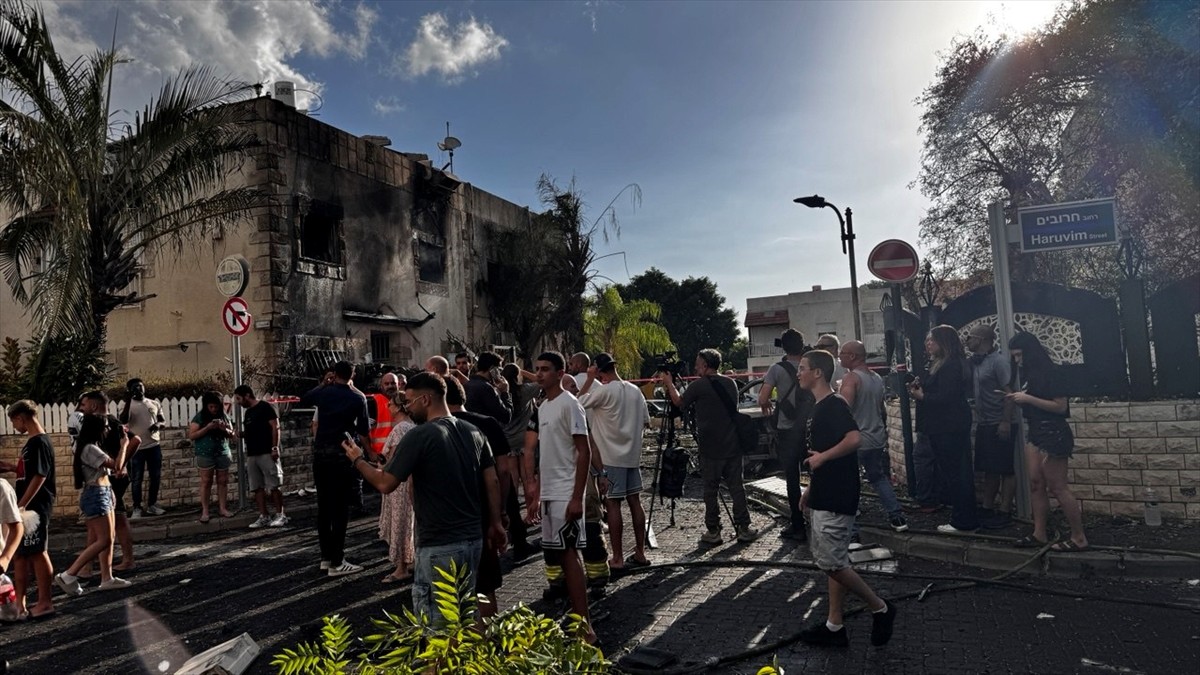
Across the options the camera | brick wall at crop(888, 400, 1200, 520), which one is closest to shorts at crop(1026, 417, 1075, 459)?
brick wall at crop(888, 400, 1200, 520)

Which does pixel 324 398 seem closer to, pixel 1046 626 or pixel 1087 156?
pixel 1046 626

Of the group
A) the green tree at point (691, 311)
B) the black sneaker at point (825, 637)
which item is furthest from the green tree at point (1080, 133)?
the green tree at point (691, 311)

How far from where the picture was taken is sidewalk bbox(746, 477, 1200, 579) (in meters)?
6.16

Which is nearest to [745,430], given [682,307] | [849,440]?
[849,440]

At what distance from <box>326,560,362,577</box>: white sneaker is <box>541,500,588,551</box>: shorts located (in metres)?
2.97

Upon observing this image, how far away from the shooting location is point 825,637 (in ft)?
16.0

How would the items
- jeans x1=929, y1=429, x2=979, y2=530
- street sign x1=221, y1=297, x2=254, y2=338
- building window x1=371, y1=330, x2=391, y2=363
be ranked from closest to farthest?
jeans x1=929, y1=429, x2=979, y2=530, street sign x1=221, y1=297, x2=254, y2=338, building window x1=371, y1=330, x2=391, y2=363

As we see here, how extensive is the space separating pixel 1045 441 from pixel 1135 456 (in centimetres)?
198

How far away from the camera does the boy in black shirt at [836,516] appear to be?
4805mm

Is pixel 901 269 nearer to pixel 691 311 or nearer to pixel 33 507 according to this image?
pixel 33 507

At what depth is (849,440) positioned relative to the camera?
4.87 metres

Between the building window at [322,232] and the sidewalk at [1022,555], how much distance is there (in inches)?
509

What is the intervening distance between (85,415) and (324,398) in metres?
1.99

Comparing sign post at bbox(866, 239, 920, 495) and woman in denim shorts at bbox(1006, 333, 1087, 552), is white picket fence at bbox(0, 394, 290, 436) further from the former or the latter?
woman in denim shorts at bbox(1006, 333, 1087, 552)
